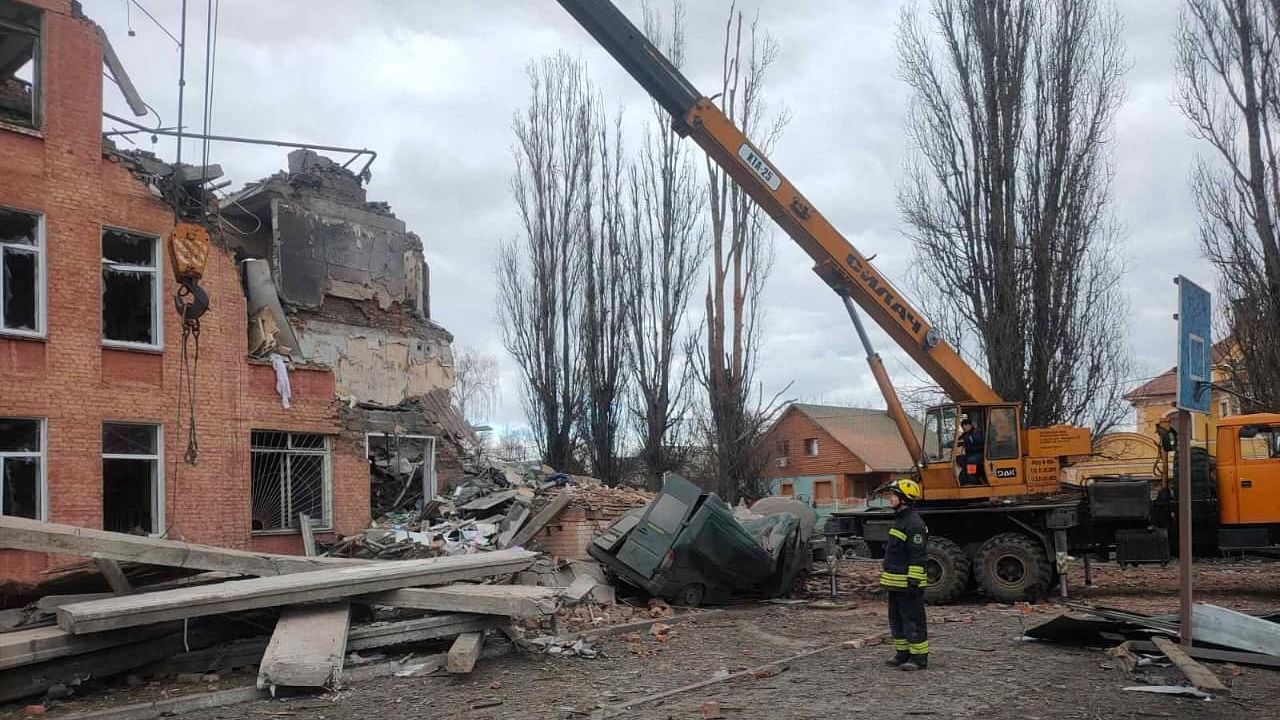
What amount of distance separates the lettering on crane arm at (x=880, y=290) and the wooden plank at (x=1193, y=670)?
22.7 feet

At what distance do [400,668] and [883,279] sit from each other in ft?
28.9

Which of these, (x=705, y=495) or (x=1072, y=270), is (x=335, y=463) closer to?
(x=705, y=495)

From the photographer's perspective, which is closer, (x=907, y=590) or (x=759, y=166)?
(x=907, y=590)

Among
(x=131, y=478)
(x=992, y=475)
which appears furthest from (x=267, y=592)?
(x=992, y=475)

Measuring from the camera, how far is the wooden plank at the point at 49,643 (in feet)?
25.8

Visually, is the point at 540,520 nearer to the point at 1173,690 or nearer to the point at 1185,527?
the point at 1185,527

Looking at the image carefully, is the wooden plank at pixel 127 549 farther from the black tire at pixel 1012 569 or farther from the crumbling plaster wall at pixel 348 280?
the black tire at pixel 1012 569

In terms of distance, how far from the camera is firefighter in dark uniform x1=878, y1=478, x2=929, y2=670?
8.60 metres

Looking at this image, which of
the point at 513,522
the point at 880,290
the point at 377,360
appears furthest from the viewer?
the point at 377,360

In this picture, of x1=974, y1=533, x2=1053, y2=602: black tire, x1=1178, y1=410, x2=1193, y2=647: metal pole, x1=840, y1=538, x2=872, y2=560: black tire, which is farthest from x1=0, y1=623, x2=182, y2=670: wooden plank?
x1=974, y1=533, x2=1053, y2=602: black tire

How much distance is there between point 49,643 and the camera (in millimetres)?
8133

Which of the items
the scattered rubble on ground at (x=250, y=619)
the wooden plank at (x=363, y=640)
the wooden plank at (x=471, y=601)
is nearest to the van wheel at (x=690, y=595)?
the scattered rubble on ground at (x=250, y=619)

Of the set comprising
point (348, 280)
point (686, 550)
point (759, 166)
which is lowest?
point (686, 550)

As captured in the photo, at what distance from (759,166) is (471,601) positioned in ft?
25.0
